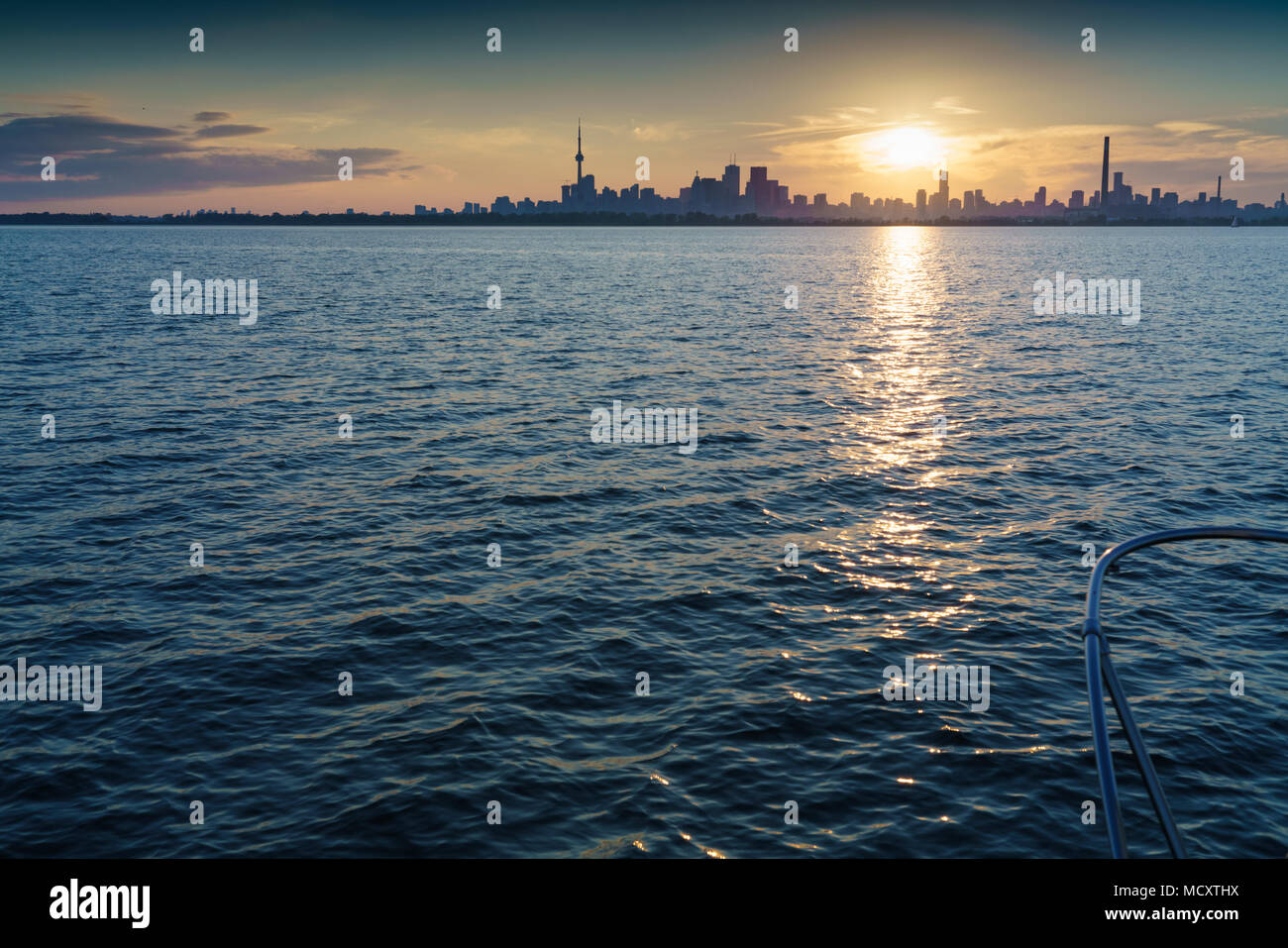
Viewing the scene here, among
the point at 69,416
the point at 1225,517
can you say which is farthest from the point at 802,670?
the point at 69,416

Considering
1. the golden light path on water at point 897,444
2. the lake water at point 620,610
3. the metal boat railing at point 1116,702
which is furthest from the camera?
the golden light path on water at point 897,444

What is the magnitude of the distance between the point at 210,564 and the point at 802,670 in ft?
54.3

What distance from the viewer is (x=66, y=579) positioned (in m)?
25.1

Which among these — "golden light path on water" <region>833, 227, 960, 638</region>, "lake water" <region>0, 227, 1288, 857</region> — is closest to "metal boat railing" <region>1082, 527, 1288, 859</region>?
"lake water" <region>0, 227, 1288, 857</region>

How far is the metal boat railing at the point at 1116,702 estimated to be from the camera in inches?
283

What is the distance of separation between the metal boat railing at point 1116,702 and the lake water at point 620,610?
708cm

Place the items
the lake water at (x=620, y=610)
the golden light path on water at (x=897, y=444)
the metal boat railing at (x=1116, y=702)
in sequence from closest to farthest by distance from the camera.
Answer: the metal boat railing at (x=1116, y=702)
the lake water at (x=620, y=610)
the golden light path on water at (x=897, y=444)

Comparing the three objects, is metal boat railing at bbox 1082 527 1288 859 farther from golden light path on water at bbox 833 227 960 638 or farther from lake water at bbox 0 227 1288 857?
golden light path on water at bbox 833 227 960 638

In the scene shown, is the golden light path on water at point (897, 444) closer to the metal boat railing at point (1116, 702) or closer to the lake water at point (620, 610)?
the lake water at point (620, 610)

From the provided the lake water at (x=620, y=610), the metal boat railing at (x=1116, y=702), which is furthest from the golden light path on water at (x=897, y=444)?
the metal boat railing at (x=1116, y=702)

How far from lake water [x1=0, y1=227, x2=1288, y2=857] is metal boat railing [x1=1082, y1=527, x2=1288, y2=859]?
708cm

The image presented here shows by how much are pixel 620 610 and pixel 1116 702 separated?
15650mm
